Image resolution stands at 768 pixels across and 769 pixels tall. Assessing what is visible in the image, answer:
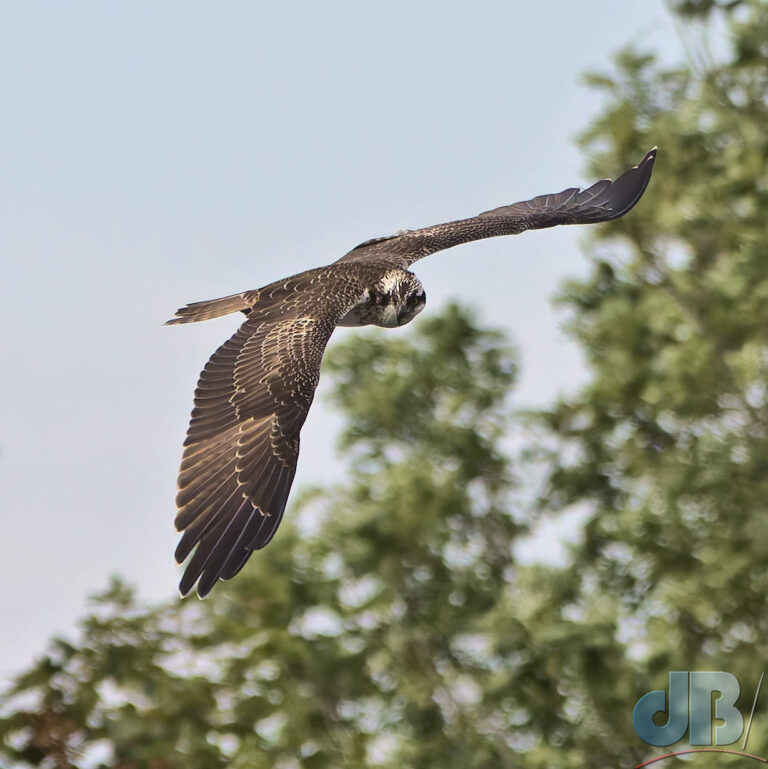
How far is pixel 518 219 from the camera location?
1077 centimetres

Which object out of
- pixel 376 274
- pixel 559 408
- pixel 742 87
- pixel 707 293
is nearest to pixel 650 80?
pixel 742 87

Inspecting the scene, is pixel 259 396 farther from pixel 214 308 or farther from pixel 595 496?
pixel 595 496

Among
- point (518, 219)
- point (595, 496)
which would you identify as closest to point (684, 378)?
point (595, 496)

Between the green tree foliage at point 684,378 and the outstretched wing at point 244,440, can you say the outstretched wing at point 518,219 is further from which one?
the green tree foliage at point 684,378

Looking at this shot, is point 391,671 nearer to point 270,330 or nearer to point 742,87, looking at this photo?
point 742,87

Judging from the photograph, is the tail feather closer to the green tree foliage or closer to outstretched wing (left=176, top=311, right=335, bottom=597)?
outstretched wing (left=176, top=311, right=335, bottom=597)

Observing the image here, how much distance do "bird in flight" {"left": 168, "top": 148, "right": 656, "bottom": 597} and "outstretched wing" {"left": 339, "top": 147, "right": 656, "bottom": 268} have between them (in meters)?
0.32

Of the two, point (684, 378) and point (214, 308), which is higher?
point (684, 378)

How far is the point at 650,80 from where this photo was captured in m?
21.9

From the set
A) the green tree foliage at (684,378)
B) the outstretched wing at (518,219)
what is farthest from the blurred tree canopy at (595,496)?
the outstretched wing at (518,219)

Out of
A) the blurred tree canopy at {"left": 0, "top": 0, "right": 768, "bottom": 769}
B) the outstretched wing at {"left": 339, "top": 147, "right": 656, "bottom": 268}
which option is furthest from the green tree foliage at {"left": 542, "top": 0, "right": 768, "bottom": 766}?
the outstretched wing at {"left": 339, "top": 147, "right": 656, "bottom": 268}

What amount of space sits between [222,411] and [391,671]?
448 inches

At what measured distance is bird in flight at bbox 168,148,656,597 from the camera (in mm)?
7180

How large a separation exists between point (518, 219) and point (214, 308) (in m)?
2.86
